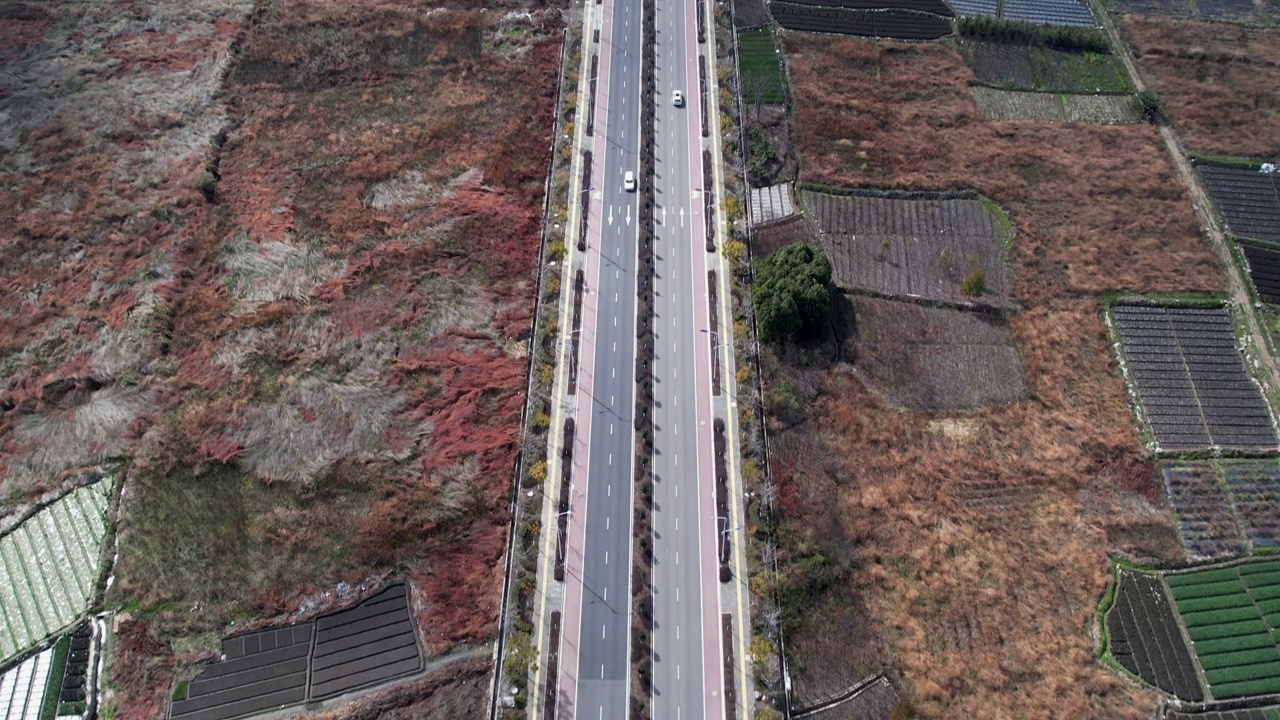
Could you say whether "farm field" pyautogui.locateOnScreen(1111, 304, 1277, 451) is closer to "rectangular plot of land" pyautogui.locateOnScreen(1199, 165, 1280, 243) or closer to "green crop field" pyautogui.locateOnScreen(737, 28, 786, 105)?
"rectangular plot of land" pyautogui.locateOnScreen(1199, 165, 1280, 243)

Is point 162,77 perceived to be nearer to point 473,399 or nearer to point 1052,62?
point 473,399

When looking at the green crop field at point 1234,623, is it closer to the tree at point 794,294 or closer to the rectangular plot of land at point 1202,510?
the rectangular plot of land at point 1202,510

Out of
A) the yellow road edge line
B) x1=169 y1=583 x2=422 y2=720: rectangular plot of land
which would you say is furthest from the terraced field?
the yellow road edge line

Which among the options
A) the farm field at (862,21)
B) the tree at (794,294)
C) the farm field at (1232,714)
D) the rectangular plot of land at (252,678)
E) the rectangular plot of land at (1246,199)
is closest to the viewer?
the rectangular plot of land at (252,678)

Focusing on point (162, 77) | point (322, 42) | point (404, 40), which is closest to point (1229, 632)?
point (404, 40)

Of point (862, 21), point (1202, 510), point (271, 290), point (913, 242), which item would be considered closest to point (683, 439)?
point (913, 242)

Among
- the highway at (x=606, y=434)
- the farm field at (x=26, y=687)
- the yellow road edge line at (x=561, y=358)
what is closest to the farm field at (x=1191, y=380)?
the highway at (x=606, y=434)

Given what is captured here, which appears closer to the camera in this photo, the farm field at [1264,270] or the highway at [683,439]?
the highway at [683,439]
